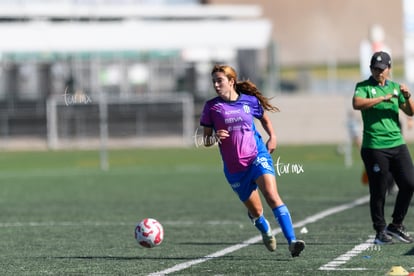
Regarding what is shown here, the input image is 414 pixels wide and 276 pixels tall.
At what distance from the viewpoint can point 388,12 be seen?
2475 inches

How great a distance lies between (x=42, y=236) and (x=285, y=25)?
51507 millimetres

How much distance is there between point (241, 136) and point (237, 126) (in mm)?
115

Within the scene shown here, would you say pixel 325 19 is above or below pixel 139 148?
above

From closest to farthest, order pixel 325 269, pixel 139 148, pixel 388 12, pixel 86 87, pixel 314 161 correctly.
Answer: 1. pixel 325 269
2. pixel 314 161
3. pixel 139 148
4. pixel 86 87
5. pixel 388 12

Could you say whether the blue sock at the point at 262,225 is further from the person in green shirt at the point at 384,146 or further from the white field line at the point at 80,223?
the white field line at the point at 80,223

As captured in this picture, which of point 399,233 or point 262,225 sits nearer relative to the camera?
point 262,225

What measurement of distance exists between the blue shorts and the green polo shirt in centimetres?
169

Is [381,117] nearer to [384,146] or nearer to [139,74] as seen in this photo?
[384,146]

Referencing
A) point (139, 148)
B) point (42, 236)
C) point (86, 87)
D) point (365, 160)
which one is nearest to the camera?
point (365, 160)

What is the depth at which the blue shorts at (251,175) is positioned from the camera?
36.3 feet

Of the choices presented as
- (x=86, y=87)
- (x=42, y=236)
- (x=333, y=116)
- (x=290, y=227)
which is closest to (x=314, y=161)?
(x=333, y=116)

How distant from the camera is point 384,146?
1232cm

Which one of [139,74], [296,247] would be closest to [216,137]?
[296,247]

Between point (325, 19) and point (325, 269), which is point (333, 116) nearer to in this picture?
point (325, 19)
